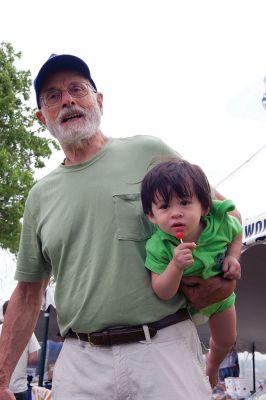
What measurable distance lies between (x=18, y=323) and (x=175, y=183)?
100 cm

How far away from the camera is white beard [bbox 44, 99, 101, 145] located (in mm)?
2314

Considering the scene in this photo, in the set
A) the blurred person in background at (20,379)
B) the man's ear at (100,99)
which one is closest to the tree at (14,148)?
the blurred person in background at (20,379)

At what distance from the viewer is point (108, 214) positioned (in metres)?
2.13

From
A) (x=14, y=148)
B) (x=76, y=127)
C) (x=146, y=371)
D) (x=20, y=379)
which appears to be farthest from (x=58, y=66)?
(x=14, y=148)

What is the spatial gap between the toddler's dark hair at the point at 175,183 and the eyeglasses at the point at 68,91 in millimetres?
544

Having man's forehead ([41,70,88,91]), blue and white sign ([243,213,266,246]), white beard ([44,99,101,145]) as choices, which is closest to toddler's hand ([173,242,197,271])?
white beard ([44,99,101,145])

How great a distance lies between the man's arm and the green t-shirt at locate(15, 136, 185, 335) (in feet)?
0.55

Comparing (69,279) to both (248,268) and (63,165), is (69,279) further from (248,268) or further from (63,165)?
(248,268)

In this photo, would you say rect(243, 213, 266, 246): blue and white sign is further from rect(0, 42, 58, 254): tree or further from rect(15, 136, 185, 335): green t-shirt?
rect(0, 42, 58, 254): tree

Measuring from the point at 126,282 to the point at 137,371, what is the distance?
306 mm

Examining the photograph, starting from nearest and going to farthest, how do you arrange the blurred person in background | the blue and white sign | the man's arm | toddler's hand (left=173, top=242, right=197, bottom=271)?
toddler's hand (left=173, top=242, right=197, bottom=271), the man's arm, the blue and white sign, the blurred person in background

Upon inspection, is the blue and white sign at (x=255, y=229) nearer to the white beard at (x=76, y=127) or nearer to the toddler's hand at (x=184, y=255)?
the white beard at (x=76, y=127)

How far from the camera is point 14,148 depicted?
16.5 meters

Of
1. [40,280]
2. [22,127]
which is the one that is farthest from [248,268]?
[22,127]
